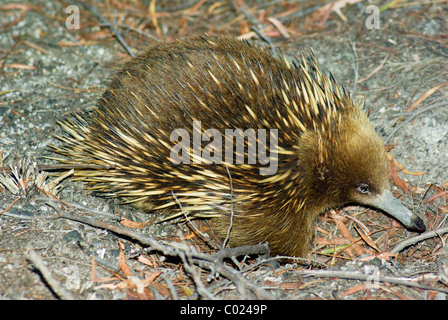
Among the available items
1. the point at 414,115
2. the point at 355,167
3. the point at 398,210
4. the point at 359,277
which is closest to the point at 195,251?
the point at 359,277

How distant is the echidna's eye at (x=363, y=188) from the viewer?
2.92 m

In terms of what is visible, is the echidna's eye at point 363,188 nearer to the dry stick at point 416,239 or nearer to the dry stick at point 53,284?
the dry stick at point 416,239

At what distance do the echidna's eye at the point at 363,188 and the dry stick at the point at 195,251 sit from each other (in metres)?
0.70

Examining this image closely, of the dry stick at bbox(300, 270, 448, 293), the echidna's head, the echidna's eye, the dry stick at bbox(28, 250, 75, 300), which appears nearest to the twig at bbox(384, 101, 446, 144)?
Answer: the echidna's head

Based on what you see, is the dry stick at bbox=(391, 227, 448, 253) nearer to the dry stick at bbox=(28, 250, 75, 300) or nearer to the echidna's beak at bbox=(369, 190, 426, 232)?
the echidna's beak at bbox=(369, 190, 426, 232)

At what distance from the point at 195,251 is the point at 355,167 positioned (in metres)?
1.10

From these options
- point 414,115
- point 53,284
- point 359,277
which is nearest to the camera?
point 53,284

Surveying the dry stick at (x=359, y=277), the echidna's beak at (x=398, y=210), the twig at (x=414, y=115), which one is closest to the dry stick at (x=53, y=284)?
the dry stick at (x=359, y=277)

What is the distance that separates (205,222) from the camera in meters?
3.51

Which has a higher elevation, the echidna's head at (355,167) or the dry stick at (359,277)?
the echidna's head at (355,167)

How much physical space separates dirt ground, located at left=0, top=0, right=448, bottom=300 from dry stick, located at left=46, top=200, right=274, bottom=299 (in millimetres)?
12

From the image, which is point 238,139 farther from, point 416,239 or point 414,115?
point 414,115

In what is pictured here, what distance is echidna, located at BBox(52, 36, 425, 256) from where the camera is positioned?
276cm

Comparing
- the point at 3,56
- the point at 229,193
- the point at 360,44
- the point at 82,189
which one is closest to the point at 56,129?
the point at 82,189
